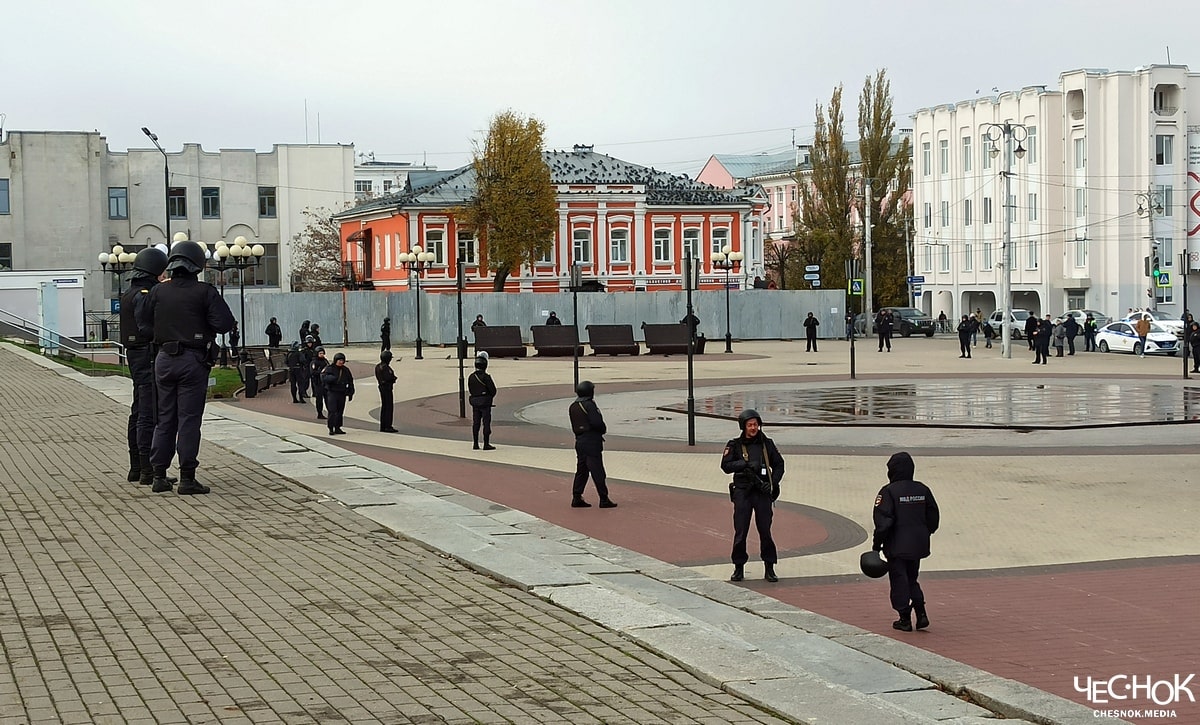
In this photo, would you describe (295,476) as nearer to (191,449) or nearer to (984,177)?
(191,449)

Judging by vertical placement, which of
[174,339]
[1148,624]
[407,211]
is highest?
[407,211]

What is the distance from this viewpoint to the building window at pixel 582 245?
247ft

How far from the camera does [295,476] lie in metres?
14.2

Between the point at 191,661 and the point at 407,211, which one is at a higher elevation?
the point at 407,211

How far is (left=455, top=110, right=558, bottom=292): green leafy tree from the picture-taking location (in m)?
69.6

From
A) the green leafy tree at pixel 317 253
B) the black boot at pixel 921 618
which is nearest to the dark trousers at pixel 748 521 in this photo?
the black boot at pixel 921 618

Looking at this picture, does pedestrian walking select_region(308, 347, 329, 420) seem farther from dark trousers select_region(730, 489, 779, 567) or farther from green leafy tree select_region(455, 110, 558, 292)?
green leafy tree select_region(455, 110, 558, 292)

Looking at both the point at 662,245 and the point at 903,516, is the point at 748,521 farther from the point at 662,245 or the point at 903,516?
the point at 662,245

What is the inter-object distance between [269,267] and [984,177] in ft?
145

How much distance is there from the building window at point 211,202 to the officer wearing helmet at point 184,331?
77.6 m

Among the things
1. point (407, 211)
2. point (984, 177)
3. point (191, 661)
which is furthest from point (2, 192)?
point (191, 661)

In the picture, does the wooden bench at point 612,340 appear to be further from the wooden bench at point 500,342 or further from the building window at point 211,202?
the building window at point 211,202

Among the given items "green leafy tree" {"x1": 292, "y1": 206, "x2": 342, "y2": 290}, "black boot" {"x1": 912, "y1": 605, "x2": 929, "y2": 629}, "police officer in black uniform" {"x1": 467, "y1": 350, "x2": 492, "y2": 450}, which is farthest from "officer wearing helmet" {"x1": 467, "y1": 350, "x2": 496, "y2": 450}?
"green leafy tree" {"x1": 292, "y1": 206, "x2": 342, "y2": 290}

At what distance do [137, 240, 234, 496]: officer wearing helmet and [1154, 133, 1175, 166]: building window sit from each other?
69.0 meters
